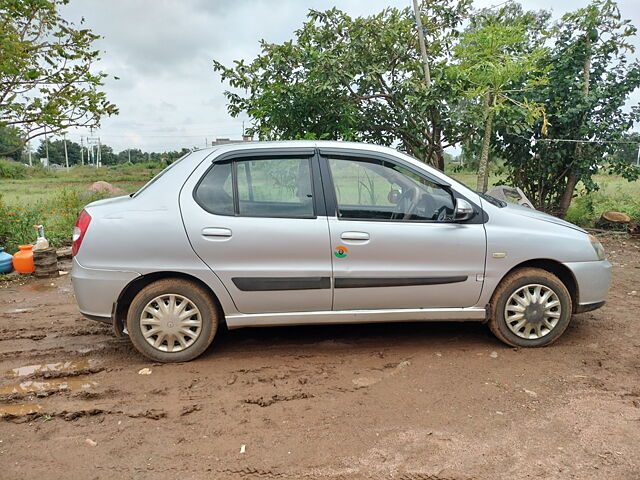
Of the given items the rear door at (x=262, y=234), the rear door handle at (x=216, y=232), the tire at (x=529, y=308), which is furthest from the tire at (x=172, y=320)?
the tire at (x=529, y=308)

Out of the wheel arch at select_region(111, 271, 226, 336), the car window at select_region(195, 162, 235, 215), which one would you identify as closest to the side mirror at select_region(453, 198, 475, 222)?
the car window at select_region(195, 162, 235, 215)

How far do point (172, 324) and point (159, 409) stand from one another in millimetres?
718

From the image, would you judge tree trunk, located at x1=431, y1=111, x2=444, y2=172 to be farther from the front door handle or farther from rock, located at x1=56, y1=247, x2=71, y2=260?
rock, located at x1=56, y1=247, x2=71, y2=260

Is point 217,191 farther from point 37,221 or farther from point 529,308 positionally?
point 37,221

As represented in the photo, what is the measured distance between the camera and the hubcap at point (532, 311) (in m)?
3.59

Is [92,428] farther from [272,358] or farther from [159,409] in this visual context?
[272,358]

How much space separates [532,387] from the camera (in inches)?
121

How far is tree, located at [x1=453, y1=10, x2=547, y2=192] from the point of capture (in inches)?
244

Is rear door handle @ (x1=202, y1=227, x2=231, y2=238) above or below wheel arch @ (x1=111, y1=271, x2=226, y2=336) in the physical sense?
above

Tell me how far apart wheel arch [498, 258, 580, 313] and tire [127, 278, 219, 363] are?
7.87 feet

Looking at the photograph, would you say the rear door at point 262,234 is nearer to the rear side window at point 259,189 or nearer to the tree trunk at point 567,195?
the rear side window at point 259,189

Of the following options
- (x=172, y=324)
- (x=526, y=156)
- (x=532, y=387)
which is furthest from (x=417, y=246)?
(x=526, y=156)

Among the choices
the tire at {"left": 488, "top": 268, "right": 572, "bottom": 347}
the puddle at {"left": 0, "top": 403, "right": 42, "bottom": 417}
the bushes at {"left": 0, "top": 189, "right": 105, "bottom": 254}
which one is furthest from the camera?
the bushes at {"left": 0, "top": 189, "right": 105, "bottom": 254}

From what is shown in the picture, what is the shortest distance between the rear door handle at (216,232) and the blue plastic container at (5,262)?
478 cm
